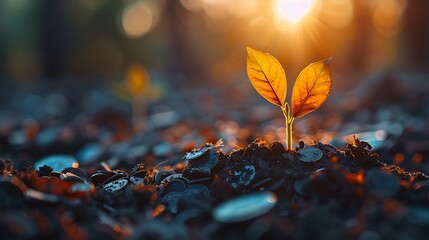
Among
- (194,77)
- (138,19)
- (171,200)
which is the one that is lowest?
(194,77)

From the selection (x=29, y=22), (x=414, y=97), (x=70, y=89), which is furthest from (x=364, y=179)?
(x=29, y=22)

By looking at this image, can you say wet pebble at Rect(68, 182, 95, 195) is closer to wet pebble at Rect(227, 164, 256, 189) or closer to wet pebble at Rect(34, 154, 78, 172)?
wet pebble at Rect(227, 164, 256, 189)

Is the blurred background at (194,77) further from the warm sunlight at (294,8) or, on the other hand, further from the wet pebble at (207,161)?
the wet pebble at (207,161)

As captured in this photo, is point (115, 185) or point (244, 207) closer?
point (244, 207)

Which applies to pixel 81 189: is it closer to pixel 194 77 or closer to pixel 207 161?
pixel 207 161

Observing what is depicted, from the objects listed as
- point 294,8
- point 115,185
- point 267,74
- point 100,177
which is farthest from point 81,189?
point 294,8

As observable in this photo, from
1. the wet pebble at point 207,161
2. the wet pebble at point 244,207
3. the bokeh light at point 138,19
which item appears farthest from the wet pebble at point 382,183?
the bokeh light at point 138,19

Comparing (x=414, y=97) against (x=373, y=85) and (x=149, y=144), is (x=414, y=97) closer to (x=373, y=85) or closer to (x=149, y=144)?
(x=373, y=85)
